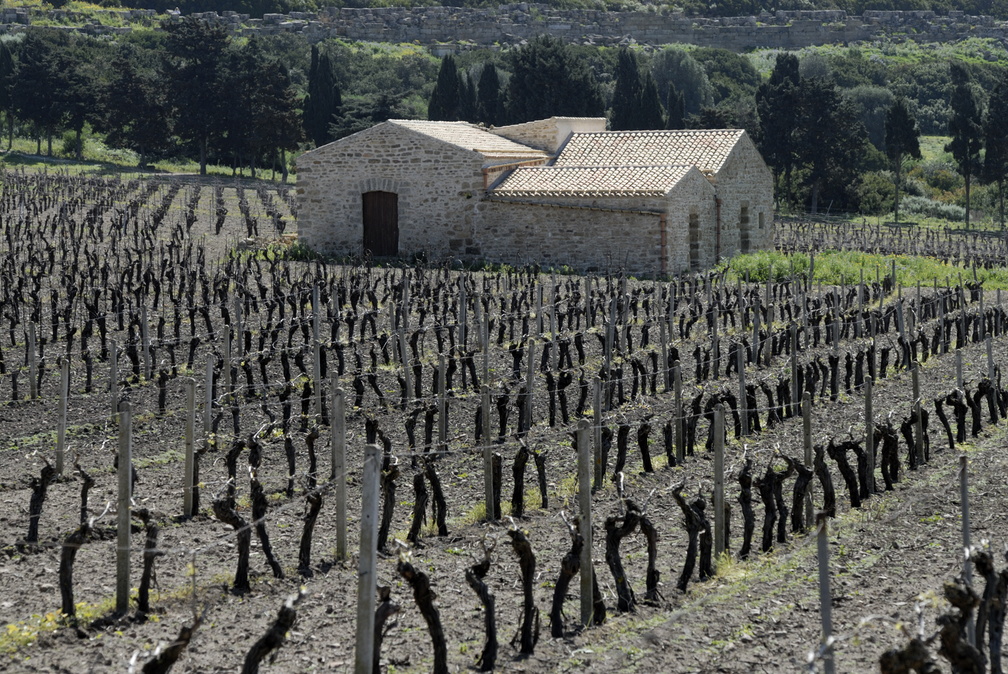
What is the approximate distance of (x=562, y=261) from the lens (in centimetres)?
3091

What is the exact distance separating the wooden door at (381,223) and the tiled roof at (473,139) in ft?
6.28

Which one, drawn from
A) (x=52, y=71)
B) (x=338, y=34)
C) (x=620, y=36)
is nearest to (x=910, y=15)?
(x=620, y=36)

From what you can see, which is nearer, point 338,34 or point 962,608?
point 962,608

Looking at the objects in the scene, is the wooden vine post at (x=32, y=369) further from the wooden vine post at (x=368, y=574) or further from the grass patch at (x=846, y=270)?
the grass patch at (x=846, y=270)

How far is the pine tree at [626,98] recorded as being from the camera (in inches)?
2189

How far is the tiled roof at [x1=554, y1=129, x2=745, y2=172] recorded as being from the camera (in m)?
33.7

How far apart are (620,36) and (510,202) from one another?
298ft

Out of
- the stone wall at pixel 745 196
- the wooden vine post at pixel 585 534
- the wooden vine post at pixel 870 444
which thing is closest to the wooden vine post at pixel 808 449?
the wooden vine post at pixel 870 444

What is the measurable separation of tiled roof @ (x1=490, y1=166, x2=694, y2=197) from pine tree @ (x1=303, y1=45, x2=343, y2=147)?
90.4 feet

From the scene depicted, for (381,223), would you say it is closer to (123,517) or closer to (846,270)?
(846,270)

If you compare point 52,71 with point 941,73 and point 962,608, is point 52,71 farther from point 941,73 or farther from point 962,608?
point 941,73

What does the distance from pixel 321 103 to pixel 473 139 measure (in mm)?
26988

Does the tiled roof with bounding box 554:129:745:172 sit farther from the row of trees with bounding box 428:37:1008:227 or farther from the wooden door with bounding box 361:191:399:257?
the row of trees with bounding box 428:37:1008:227

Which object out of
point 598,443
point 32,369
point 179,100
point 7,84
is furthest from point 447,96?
point 598,443
